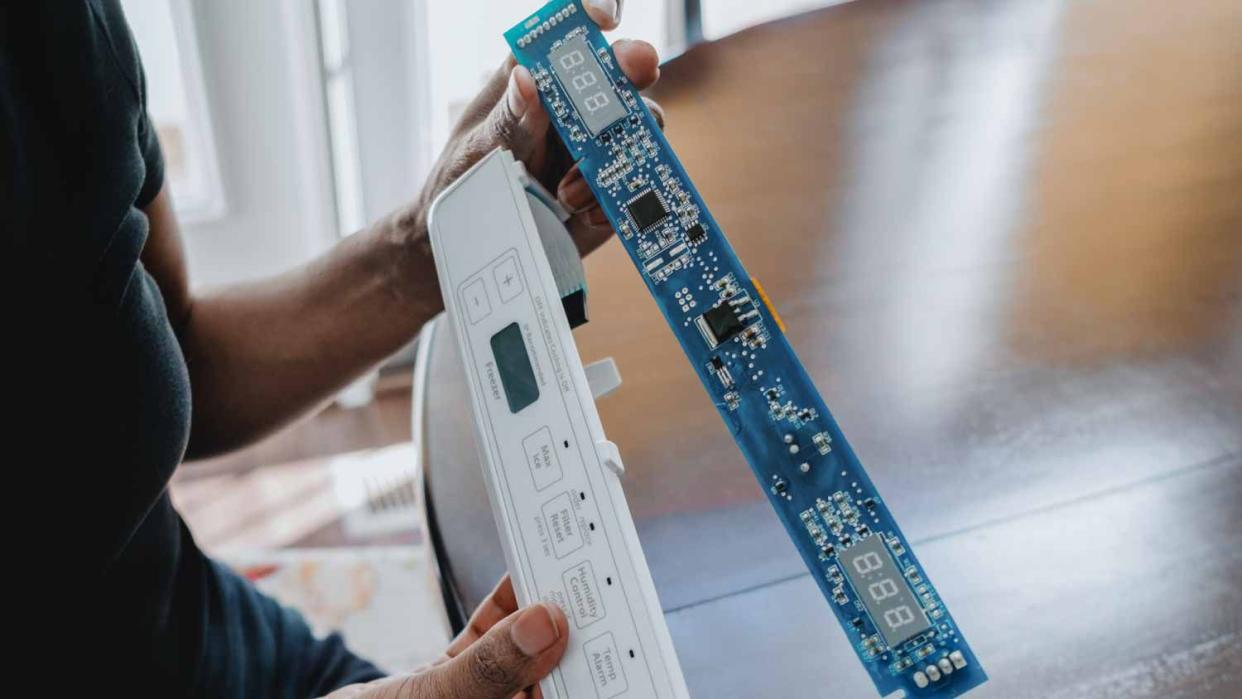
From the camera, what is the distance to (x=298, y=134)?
1.77 m

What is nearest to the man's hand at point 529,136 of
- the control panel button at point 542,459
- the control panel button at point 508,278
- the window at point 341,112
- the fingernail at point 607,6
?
the fingernail at point 607,6

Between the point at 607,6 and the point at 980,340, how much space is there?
1.56 feet

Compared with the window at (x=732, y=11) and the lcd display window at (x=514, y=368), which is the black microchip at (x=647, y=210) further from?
the window at (x=732, y=11)

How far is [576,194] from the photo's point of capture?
776 mm

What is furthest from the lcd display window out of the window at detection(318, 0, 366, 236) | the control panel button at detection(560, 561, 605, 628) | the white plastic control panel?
the window at detection(318, 0, 366, 236)

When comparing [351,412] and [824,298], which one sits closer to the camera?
[824,298]

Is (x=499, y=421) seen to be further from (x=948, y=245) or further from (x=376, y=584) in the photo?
(x=376, y=584)

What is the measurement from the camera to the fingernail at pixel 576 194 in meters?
0.77

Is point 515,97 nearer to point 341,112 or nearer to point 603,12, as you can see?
point 603,12

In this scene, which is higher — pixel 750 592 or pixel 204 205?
pixel 750 592

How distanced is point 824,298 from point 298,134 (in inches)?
44.7

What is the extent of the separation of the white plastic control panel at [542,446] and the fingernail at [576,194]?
70 mm

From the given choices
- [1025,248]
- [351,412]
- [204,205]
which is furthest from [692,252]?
[351,412]

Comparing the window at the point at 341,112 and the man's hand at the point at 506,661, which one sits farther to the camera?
the window at the point at 341,112
